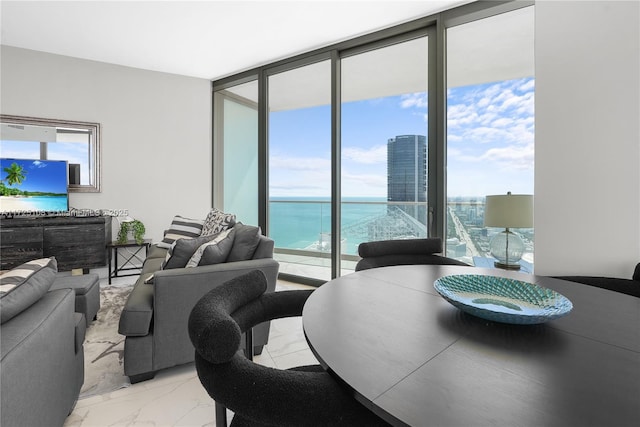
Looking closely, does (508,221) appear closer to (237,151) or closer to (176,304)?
(176,304)

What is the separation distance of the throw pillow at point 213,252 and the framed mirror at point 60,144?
10.2 ft

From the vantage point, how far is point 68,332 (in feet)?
4.50

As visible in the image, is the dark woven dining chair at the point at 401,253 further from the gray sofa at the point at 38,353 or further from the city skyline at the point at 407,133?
the gray sofa at the point at 38,353

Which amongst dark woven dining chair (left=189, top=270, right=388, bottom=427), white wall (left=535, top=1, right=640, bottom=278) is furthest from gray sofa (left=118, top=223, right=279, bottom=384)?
white wall (left=535, top=1, right=640, bottom=278)

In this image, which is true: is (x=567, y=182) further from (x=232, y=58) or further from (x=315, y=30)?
(x=232, y=58)

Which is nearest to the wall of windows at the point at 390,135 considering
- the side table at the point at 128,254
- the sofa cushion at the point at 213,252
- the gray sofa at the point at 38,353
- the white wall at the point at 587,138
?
the white wall at the point at 587,138

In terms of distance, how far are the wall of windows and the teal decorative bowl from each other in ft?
6.54

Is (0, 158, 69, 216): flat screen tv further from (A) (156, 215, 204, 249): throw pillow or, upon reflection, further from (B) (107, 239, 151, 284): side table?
(A) (156, 215, 204, 249): throw pillow

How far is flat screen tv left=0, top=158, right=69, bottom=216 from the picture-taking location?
362 centimetres

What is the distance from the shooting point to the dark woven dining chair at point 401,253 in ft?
6.51

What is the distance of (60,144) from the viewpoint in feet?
13.1

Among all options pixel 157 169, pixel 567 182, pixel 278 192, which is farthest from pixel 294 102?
pixel 567 182

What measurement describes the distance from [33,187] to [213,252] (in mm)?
3303

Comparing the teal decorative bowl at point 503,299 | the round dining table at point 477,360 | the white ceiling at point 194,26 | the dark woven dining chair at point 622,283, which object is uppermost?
the white ceiling at point 194,26
